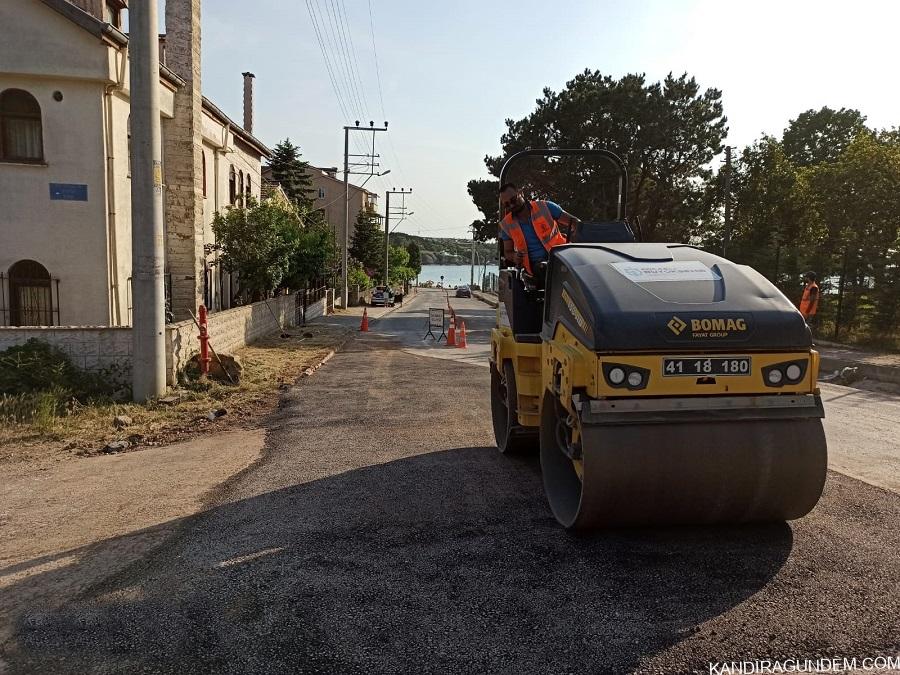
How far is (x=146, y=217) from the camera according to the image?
9.99 metres

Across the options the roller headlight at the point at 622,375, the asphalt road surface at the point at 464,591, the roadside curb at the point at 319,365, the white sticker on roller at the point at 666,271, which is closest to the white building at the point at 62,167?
the roadside curb at the point at 319,365

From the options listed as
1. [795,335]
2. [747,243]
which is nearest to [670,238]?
[747,243]

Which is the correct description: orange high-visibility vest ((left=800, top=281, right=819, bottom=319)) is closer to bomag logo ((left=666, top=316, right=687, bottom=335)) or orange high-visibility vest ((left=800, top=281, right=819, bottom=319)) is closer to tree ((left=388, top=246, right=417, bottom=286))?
bomag logo ((left=666, top=316, right=687, bottom=335))

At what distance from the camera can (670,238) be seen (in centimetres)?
3366

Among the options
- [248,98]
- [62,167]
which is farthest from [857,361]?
[248,98]

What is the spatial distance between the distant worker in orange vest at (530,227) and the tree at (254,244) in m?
14.9

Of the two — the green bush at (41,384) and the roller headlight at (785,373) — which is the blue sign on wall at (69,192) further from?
the roller headlight at (785,373)

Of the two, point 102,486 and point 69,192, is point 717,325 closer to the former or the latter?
point 102,486

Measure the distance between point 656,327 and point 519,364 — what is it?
2047mm

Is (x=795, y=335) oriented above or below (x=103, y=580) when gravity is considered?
above

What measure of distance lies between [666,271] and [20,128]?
14305 millimetres

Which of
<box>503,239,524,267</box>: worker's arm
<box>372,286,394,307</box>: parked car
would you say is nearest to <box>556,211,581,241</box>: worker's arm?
<box>503,239,524,267</box>: worker's arm

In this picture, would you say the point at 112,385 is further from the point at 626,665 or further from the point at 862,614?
the point at 862,614

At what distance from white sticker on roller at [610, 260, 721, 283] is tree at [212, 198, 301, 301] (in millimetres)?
16788
